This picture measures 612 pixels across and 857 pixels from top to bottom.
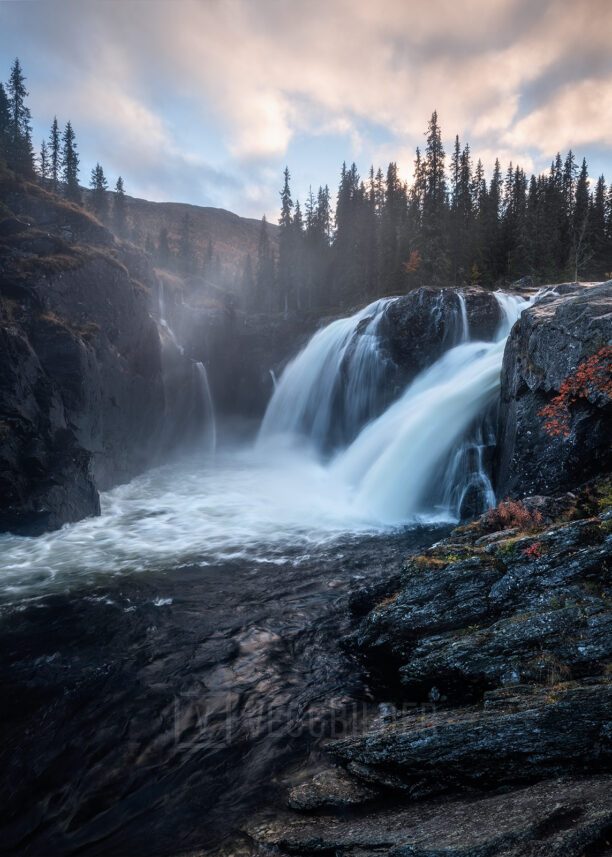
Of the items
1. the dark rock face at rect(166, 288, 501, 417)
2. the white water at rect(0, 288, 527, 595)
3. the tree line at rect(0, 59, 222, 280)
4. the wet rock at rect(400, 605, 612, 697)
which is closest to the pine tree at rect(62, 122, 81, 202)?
the tree line at rect(0, 59, 222, 280)

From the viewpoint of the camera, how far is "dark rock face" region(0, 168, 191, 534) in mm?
18547

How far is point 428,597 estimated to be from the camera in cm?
866

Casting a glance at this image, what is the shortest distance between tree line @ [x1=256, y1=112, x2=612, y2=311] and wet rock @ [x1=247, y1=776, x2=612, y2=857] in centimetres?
4472

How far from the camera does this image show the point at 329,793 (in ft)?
20.8

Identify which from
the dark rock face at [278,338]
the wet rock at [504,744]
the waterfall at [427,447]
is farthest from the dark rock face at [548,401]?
the dark rock face at [278,338]

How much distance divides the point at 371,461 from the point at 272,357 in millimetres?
24947

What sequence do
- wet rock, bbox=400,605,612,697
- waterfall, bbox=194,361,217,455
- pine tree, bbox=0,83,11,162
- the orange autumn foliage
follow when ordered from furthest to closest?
pine tree, bbox=0,83,11,162 → waterfall, bbox=194,361,217,455 → the orange autumn foliage → wet rock, bbox=400,605,612,697

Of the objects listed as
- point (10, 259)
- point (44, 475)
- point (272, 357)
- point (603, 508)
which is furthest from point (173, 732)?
point (272, 357)

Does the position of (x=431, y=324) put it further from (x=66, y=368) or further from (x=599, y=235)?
(x=599, y=235)

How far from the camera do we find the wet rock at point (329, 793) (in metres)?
6.17

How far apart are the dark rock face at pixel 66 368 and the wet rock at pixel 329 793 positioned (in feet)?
50.4

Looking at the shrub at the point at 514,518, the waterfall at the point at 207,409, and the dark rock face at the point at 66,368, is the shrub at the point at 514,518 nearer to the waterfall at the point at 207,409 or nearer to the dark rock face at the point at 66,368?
the dark rock face at the point at 66,368

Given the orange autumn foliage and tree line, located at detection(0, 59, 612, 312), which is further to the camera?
tree line, located at detection(0, 59, 612, 312)

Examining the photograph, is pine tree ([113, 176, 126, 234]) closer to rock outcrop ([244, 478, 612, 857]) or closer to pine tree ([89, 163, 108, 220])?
pine tree ([89, 163, 108, 220])
